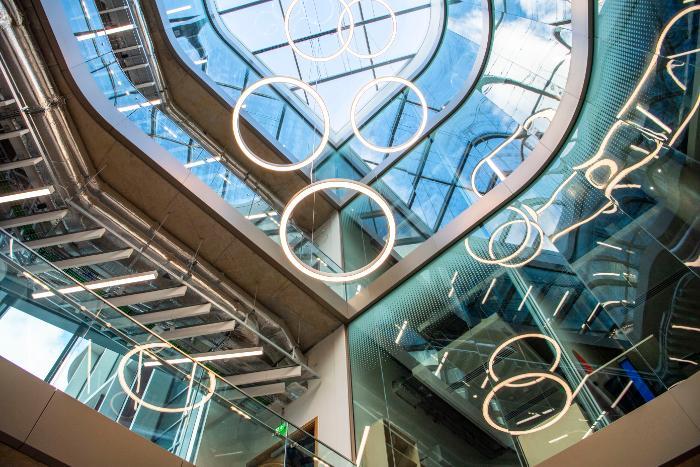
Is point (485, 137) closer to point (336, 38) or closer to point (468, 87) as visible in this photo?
point (468, 87)

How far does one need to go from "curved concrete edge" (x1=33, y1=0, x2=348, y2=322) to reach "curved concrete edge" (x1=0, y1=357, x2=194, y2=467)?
6281 millimetres

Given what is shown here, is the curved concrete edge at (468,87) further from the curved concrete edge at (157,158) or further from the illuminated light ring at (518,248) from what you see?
the illuminated light ring at (518,248)

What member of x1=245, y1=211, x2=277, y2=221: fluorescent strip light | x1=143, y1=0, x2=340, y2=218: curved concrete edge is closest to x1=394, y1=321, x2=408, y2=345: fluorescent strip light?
x1=245, y1=211, x2=277, y2=221: fluorescent strip light

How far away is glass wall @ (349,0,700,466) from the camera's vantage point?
227 inches

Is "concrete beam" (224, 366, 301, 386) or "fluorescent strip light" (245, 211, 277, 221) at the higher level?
"fluorescent strip light" (245, 211, 277, 221)

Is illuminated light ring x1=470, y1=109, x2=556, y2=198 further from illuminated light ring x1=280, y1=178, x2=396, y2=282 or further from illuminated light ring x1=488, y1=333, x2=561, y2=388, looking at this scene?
illuminated light ring x1=280, y1=178, x2=396, y2=282

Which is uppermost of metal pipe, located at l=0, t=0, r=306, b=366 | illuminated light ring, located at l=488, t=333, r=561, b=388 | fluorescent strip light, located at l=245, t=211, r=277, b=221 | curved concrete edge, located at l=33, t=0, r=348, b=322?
fluorescent strip light, located at l=245, t=211, r=277, b=221

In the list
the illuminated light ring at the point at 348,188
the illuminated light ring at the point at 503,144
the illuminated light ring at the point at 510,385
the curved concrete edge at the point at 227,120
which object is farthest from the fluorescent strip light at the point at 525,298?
the curved concrete edge at the point at 227,120

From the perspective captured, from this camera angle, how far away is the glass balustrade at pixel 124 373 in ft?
15.7

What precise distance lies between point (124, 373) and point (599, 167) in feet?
24.0

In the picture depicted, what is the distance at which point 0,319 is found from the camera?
178 inches

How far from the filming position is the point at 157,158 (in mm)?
10227

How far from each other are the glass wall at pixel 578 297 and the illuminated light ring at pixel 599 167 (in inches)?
1.0

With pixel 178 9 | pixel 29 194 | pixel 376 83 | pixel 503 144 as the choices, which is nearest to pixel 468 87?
pixel 503 144
